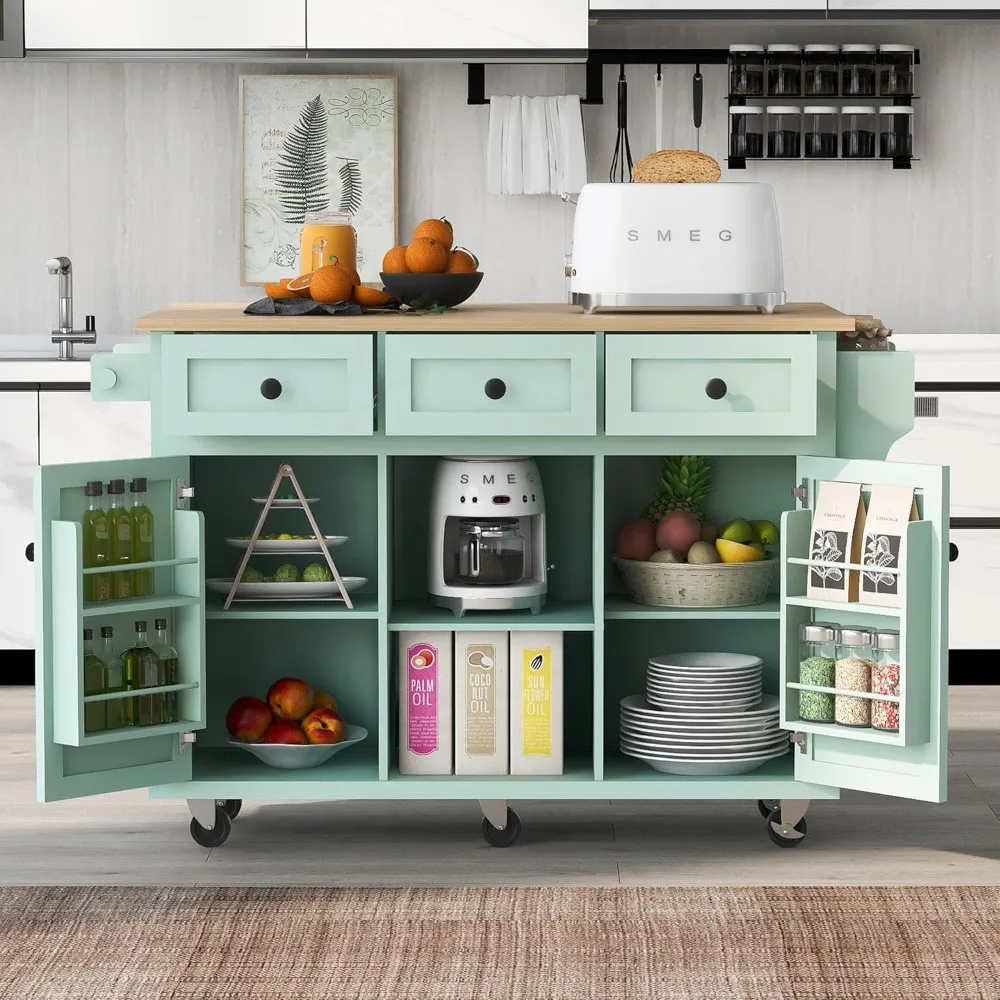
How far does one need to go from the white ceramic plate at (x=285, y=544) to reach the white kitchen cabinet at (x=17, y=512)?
4.36 ft

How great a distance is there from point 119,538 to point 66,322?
75.5 inches

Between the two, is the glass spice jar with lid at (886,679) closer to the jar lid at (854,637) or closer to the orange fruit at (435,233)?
the jar lid at (854,637)

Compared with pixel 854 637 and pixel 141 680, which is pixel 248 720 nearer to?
pixel 141 680

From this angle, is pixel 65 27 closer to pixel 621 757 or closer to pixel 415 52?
pixel 415 52

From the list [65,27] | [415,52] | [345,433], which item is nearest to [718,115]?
[415,52]

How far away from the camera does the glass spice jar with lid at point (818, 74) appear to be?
4.10 m

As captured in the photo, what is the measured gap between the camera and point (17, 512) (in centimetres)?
372

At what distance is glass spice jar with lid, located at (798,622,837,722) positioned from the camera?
2.40 m

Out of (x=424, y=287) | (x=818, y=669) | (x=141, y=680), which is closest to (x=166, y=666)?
(x=141, y=680)

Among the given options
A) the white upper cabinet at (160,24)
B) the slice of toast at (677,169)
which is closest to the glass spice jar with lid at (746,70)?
the white upper cabinet at (160,24)

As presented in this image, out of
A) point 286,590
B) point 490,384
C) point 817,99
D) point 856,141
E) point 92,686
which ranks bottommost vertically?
point 92,686

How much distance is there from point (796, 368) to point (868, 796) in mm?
970

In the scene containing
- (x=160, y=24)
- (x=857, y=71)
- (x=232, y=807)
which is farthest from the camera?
(x=857, y=71)

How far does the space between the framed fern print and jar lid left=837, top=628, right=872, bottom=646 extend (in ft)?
7.27
